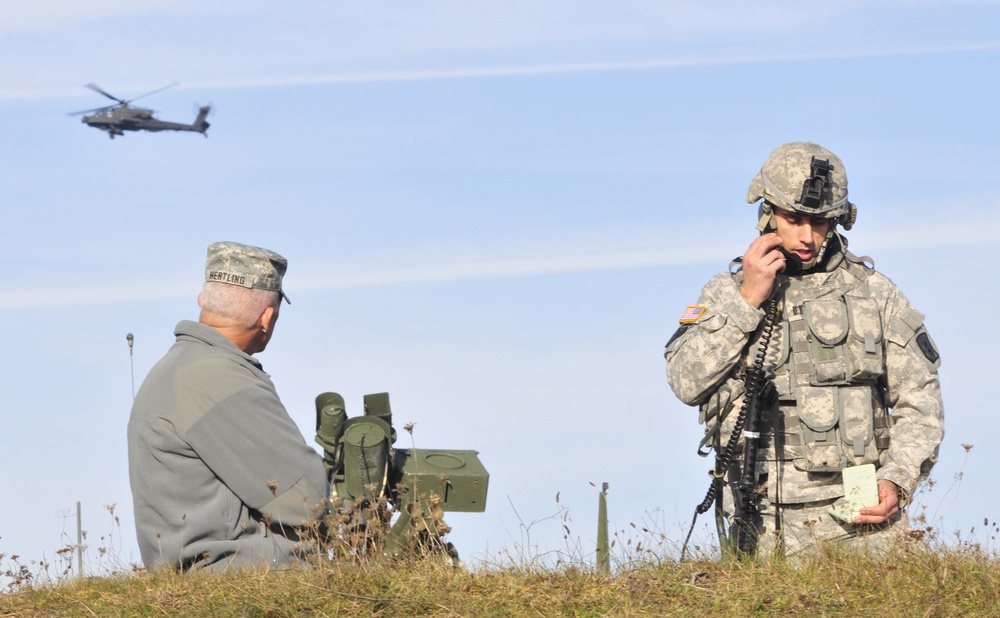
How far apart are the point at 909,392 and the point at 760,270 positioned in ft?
3.65

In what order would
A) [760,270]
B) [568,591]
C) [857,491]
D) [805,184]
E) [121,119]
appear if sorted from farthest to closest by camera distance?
[121,119] < [805,184] < [760,270] < [857,491] < [568,591]

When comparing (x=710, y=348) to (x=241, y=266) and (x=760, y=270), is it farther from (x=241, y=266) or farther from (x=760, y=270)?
(x=241, y=266)

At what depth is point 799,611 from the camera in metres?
5.59

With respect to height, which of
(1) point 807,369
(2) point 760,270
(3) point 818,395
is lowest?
(3) point 818,395

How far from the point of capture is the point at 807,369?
7.11 metres

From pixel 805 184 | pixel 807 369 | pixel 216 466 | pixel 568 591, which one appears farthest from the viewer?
pixel 807 369

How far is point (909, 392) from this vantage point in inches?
272

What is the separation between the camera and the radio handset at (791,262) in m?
7.14

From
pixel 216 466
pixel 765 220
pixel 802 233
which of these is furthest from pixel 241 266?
pixel 802 233

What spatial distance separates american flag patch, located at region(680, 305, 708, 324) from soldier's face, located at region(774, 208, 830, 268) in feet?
2.01

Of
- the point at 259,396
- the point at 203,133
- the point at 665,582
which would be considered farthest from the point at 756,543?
the point at 203,133

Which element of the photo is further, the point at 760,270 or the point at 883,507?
the point at 760,270

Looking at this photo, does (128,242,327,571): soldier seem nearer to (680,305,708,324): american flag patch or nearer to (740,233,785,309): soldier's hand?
(680,305,708,324): american flag patch

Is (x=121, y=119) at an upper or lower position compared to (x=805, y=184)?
upper
